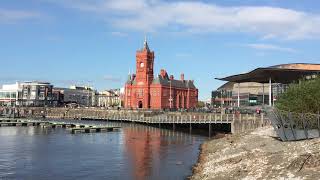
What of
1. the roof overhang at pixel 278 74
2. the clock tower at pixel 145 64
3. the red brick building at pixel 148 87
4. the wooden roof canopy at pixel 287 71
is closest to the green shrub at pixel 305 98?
the wooden roof canopy at pixel 287 71

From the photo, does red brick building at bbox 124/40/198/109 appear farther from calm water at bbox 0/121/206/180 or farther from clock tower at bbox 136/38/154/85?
calm water at bbox 0/121/206/180

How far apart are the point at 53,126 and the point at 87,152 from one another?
2168 inches

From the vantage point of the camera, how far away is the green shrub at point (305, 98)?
48.5 metres

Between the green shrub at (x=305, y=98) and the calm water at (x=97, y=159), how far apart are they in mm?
11900

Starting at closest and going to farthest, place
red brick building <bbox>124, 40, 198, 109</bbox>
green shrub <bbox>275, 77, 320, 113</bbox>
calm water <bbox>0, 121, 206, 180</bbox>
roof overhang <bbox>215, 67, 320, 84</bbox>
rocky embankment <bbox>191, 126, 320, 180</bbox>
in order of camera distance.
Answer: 1. rocky embankment <bbox>191, 126, 320, 180</bbox>
2. calm water <bbox>0, 121, 206, 180</bbox>
3. green shrub <bbox>275, 77, 320, 113</bbox>
4. roof overhang <bbox>215, 67, 320, 84</bbox>
5. red brick building <bbox>124, 40, 198, 109</bbox>

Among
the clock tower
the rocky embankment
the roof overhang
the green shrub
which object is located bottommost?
the rocky embankment

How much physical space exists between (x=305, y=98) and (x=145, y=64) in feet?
464

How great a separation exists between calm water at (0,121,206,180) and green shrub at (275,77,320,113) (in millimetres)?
11900

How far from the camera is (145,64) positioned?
189m

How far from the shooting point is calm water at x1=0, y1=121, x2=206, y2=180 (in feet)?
135

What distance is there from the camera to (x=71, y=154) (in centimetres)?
5656

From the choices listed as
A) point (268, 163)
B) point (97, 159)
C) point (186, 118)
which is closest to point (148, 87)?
point (186, 118)

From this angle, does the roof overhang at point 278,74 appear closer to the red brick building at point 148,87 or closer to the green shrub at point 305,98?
the green shrub at point 305,98

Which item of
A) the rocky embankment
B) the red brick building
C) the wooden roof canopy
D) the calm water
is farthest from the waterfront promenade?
the rocky embankment
